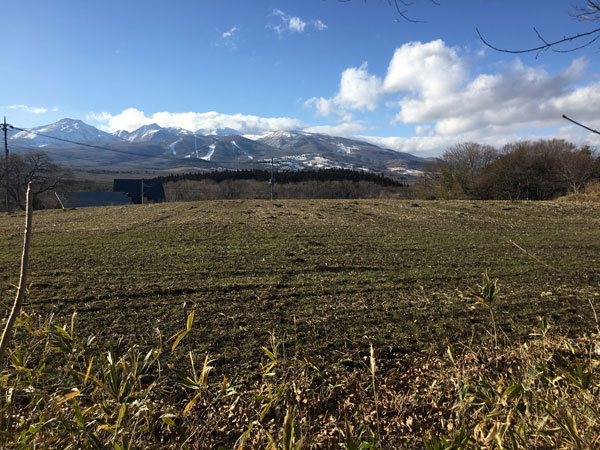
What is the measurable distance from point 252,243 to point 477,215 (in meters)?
11.9

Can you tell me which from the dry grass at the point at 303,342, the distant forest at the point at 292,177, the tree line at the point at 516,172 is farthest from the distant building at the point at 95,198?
the tree line at the point at 516,172

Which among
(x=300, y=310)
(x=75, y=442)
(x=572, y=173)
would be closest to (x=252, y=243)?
(x=300, y=310)

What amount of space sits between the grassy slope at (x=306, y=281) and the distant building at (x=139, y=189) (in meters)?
35.2

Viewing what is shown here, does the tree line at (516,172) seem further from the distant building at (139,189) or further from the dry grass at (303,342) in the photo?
the distant building at (139,189)

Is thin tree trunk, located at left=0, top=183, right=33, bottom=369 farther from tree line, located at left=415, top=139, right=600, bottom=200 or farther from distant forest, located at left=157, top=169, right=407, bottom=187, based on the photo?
distant forest, located at left=157, top=169, right=407, bottom=187

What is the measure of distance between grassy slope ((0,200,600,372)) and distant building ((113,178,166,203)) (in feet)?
115

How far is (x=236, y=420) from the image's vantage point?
2.61 meters

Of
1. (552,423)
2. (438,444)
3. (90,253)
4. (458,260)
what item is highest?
(438,444)

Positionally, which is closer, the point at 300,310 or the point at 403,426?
the point at 403,426

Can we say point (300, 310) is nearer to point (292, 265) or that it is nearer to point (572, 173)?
point (292, 265)

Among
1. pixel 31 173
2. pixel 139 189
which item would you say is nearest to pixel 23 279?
pixel 31 173

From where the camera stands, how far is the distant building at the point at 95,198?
39594 millimetres

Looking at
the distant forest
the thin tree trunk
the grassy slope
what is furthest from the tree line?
the thin tree trunk

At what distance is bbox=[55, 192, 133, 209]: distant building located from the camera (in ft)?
130
